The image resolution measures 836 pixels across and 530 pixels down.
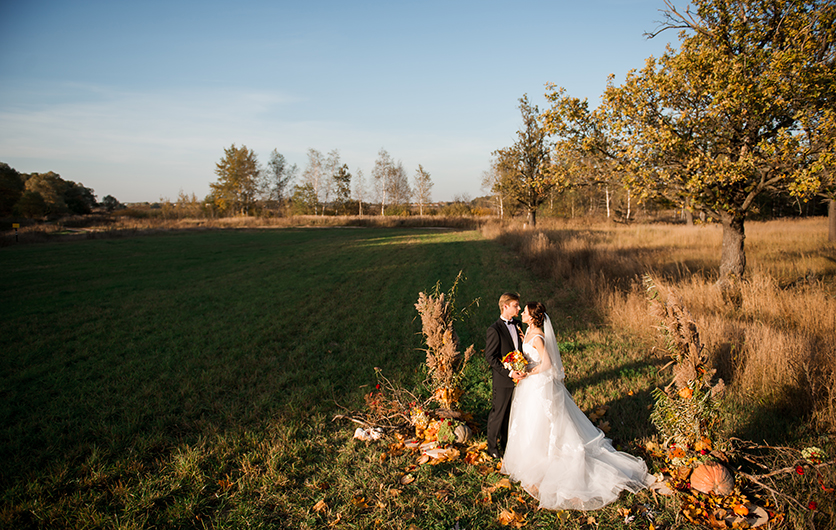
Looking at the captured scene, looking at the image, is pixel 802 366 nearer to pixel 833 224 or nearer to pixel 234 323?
pixel 234 323

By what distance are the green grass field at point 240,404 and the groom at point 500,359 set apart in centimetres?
44

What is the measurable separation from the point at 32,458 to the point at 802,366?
329 inches

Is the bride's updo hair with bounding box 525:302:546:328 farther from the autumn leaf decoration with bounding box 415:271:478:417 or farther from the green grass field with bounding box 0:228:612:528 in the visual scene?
the green grass field with bounding box 0:228:612:528

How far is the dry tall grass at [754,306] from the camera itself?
447 centimetres

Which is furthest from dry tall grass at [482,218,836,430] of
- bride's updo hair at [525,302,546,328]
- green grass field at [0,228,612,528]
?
green grass field at [0,228,612,528]

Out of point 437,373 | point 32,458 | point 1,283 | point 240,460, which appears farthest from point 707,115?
point 1,283

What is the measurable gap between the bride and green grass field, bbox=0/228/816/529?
0.14 meters

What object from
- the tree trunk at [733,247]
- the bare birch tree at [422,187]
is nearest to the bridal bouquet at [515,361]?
the tree trunk at [733,247]

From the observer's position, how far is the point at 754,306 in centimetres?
726

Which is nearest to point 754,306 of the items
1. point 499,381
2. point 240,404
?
point 499,381

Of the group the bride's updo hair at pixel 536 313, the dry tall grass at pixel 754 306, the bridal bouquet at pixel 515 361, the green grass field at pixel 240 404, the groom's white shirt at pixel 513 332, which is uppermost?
the bride's updo hair at pixel 536 313

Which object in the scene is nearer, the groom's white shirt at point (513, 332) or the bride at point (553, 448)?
the bride at point (553, 448)

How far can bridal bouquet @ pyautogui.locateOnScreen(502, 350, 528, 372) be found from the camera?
341 cm

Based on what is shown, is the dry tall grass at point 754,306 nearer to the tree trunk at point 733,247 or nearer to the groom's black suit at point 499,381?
the tree trunk at point 733,247
